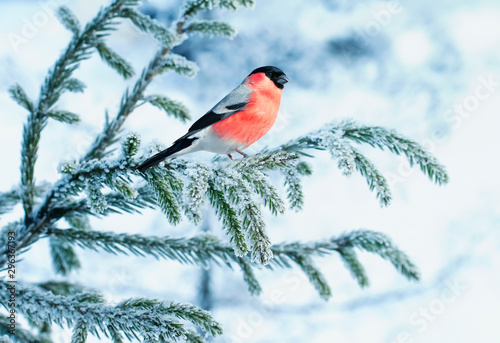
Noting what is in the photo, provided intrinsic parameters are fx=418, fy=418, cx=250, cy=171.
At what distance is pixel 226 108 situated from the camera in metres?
1.64

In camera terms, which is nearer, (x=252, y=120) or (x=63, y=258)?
(x=252, y=120)

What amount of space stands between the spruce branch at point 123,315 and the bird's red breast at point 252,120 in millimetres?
643

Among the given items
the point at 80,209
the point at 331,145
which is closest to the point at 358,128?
the point at 331,145

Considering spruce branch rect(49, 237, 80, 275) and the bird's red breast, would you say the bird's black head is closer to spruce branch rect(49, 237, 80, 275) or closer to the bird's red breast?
the bird's red breast

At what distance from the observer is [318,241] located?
1821mm

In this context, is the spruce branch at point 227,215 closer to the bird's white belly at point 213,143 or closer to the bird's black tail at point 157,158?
the bird's black tail at point 157,158

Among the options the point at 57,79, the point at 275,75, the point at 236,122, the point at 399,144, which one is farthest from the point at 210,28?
the point at 399,144

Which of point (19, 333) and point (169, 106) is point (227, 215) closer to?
point (169, 106)

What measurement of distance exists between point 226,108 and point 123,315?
835mm

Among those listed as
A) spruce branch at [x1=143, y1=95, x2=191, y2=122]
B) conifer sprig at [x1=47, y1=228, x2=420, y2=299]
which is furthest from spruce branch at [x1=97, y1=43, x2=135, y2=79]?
conifer sprig at [x1=47, y1=228, x2=420, y2=299]

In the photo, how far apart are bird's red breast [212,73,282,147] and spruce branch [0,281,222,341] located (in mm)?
643

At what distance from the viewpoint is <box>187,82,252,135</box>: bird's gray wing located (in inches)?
60.6

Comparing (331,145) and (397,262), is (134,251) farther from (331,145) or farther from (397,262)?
(397,262)

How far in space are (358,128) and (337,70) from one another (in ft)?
21.7
